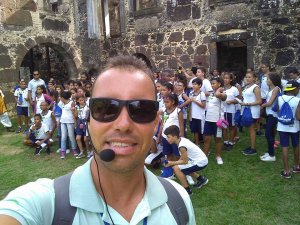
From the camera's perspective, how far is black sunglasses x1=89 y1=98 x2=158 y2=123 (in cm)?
123

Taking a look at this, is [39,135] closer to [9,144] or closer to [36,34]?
[9,144]

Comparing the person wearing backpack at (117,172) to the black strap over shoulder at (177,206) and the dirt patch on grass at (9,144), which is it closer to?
the black strap over shoulder at (177,206)

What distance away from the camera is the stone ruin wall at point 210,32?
31.9 feet

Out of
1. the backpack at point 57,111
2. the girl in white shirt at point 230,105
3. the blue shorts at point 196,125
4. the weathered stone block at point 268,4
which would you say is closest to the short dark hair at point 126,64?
the blue shorts at point 196,125

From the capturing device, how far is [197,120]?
644 cm

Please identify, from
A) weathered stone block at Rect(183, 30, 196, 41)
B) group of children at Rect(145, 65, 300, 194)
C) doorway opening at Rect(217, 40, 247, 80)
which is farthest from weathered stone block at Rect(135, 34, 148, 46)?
group of children at Rect(145, 65, 300, 194)

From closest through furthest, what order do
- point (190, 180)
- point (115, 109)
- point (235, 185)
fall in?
point (115, 109) → point (235, 185) → point (190, 180)

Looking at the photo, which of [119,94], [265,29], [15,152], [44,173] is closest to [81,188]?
[119,94]

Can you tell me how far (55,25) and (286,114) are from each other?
10050 mm

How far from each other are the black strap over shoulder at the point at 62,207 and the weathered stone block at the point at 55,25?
38.4 feet

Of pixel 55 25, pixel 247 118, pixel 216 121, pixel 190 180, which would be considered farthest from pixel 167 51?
pixel 190 180

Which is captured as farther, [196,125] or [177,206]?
[196,125]

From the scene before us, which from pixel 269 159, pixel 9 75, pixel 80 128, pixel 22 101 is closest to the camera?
pixel 269 159

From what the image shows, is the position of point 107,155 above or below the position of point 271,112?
above
